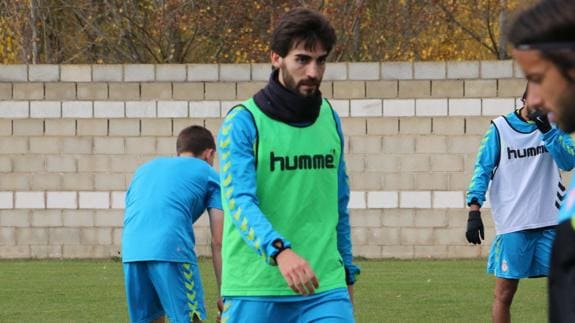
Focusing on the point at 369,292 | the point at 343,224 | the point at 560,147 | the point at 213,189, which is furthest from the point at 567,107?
the point at 369,292

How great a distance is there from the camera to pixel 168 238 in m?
7.77

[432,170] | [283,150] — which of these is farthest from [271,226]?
[432,170]

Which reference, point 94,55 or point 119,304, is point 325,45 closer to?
point 119,304

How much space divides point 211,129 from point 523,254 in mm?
9204

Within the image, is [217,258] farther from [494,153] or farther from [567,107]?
[567,107]

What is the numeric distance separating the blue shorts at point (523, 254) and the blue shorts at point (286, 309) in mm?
3966

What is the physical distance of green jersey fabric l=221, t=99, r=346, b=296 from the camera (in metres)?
5.23

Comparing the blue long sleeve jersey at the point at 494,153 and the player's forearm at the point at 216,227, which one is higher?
the blue long sleeve jersey at the point at 494,153

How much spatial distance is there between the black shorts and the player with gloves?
657 centimetres

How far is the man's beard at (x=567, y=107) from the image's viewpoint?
2.49m

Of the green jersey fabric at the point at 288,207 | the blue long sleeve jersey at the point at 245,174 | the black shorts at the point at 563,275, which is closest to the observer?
the black shorts at the point at 563,275

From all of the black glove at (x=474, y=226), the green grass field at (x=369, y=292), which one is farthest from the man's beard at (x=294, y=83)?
the green grass field at (x=369, y=292)

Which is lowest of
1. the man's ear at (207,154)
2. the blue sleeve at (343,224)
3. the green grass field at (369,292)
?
the green grass field at (369,292)

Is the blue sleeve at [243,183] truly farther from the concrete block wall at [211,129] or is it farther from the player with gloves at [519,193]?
the concrete block wall at [211,129]
